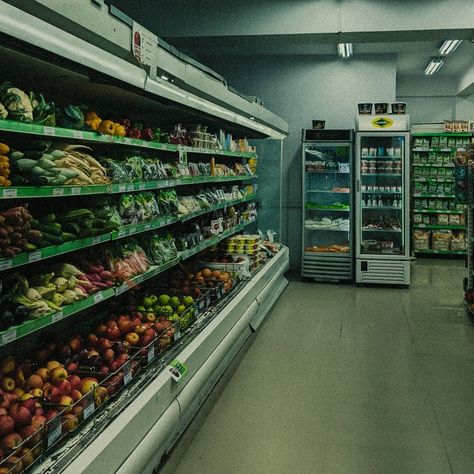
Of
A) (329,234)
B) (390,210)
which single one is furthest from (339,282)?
(390,210)

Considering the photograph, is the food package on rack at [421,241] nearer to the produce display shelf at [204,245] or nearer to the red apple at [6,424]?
the produce display shelf at [204,245]

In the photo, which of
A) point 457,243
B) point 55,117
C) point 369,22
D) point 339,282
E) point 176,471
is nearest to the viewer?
point 55,117

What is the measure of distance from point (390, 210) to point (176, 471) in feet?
23.1

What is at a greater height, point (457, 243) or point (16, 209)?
point (16, 209)

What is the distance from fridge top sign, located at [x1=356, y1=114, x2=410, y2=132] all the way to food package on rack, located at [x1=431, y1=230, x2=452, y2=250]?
4.04 m

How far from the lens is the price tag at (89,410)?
259cm

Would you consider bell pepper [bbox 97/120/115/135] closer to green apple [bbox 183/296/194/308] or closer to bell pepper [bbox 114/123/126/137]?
bell pepper [bbox 114/123/126/137]

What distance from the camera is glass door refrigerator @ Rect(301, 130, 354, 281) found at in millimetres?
8836

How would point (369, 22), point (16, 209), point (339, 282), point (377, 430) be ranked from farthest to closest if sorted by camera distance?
point (339, 282)
point (369, 22)
point (377, 430)
point (16, 209)

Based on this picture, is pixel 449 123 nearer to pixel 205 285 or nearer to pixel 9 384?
pixel 205 285

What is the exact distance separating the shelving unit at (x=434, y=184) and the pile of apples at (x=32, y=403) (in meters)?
10.3

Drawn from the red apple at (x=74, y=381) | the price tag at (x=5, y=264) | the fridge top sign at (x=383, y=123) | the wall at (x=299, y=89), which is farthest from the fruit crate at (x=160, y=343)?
the wall at (x=299, y=89)

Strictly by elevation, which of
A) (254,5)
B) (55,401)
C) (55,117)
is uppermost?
(254,5)

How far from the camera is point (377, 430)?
3689 mm
